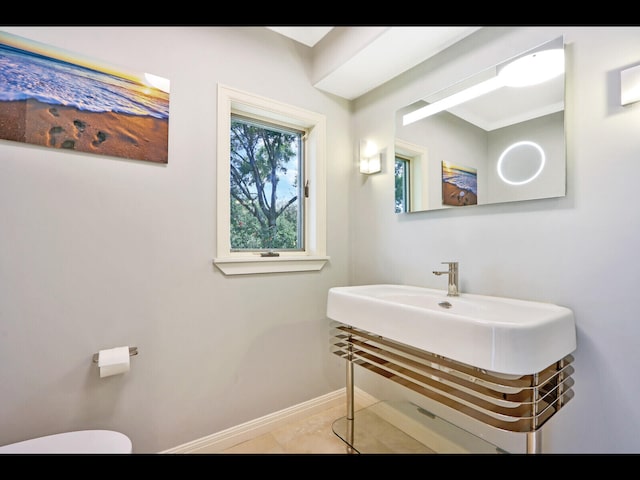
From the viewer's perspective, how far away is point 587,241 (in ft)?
3.59

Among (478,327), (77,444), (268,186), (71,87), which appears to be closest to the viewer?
(478,327)

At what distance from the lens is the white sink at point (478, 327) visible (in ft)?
2.84

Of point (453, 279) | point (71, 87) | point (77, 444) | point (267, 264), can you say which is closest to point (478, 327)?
point (453, 279)

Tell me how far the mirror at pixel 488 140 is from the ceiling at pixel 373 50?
227 mm

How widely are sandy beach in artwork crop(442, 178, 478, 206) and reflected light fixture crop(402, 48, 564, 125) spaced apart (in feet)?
1.31

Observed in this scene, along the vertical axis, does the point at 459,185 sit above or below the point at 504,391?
above

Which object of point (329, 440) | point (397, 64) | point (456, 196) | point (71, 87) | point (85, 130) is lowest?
point (329, 440)

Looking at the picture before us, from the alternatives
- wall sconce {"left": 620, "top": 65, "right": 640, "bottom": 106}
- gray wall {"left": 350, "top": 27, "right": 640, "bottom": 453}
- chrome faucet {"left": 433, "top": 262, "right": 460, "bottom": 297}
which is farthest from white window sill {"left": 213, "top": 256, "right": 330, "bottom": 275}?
wall sconce {"left": 620, "top": 65, "right": 640, "bottom": 106}

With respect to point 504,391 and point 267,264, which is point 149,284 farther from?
point 504,391

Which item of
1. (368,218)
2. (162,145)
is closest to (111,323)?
→ (162,145)

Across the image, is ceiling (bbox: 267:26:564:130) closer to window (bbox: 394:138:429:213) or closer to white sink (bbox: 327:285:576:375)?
window (bbox: 394:138:429:213)

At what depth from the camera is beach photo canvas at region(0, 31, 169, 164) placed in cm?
111

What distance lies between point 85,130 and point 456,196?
166cm

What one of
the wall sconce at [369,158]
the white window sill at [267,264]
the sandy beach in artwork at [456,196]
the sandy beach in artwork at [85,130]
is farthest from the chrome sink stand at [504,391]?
the sandy beach in artwork at [85,130]
